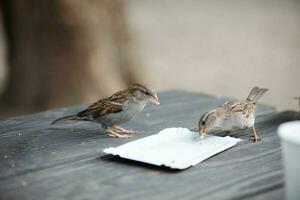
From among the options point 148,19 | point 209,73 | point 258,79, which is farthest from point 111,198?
point 148,19

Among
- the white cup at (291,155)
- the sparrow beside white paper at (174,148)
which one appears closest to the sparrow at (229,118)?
the sparrow beside white paper at (174,148)

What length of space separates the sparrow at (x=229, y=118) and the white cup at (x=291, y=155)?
80cm

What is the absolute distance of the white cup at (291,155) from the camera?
4.94ft

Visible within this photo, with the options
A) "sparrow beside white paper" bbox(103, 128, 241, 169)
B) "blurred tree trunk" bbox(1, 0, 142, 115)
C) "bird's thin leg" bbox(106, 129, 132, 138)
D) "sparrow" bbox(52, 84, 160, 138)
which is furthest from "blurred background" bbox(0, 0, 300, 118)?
"sparrow beside white paper" bbox(103, 128, 241, 169)

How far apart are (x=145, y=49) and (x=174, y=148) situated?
822 centimetres

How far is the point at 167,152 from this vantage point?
7.08ft

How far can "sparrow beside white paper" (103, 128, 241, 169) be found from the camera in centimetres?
205

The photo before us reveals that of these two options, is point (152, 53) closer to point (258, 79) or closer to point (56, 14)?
point (258, 79)

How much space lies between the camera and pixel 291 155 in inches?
59.9

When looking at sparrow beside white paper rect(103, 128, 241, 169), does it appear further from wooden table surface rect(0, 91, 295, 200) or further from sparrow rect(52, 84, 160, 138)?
sparrow rect(52, 84, 160, 138)

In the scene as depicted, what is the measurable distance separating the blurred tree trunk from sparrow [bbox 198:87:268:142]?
3.60m

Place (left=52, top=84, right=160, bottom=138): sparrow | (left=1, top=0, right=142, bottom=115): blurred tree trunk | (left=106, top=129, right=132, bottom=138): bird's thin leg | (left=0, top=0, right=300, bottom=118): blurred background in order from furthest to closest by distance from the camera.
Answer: (left=0, top=0, right=300, bottom=118): blurred background
(left=1, top=0, right=142, bottom=115): blurred tree trunk
(left=52, top=84, right=160, bottom=138): sparrow
(left=106, top=129, right=132, bottom=138): bird's thin leg

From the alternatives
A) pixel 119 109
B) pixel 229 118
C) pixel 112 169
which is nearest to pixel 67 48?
pixel 119 109

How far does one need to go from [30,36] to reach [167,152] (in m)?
4.41
